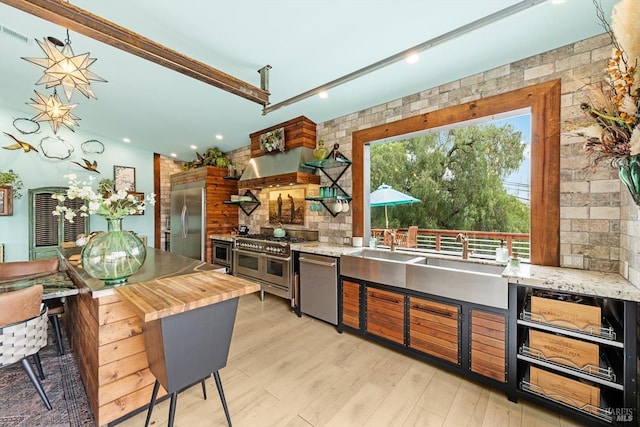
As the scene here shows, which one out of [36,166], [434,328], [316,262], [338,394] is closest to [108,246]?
[338,394]

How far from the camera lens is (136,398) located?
1688mm

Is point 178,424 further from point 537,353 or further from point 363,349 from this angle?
point 537,353

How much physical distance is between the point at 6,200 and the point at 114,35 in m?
5.33

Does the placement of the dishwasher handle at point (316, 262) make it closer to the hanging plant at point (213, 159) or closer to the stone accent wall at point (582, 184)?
the stone accent wall at point (582, 184)

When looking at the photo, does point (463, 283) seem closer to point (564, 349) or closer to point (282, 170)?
point (564, 349)

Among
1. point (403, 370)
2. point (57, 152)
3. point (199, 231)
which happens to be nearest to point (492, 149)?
point (403, 370)

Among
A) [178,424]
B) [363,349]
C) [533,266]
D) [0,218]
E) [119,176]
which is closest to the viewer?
[178,424]

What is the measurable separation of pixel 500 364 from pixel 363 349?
119 centimetres

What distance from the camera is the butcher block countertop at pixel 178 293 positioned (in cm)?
117

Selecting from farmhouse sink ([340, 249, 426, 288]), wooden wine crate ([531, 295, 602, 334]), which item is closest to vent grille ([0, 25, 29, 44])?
farmhouse sink ([340, 249, 426, 288])

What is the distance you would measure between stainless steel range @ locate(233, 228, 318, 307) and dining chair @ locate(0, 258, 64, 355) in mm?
2172

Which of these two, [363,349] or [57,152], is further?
[57,152]

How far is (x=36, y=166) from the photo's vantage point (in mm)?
5004

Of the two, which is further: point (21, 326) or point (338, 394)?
point (338, 394)
